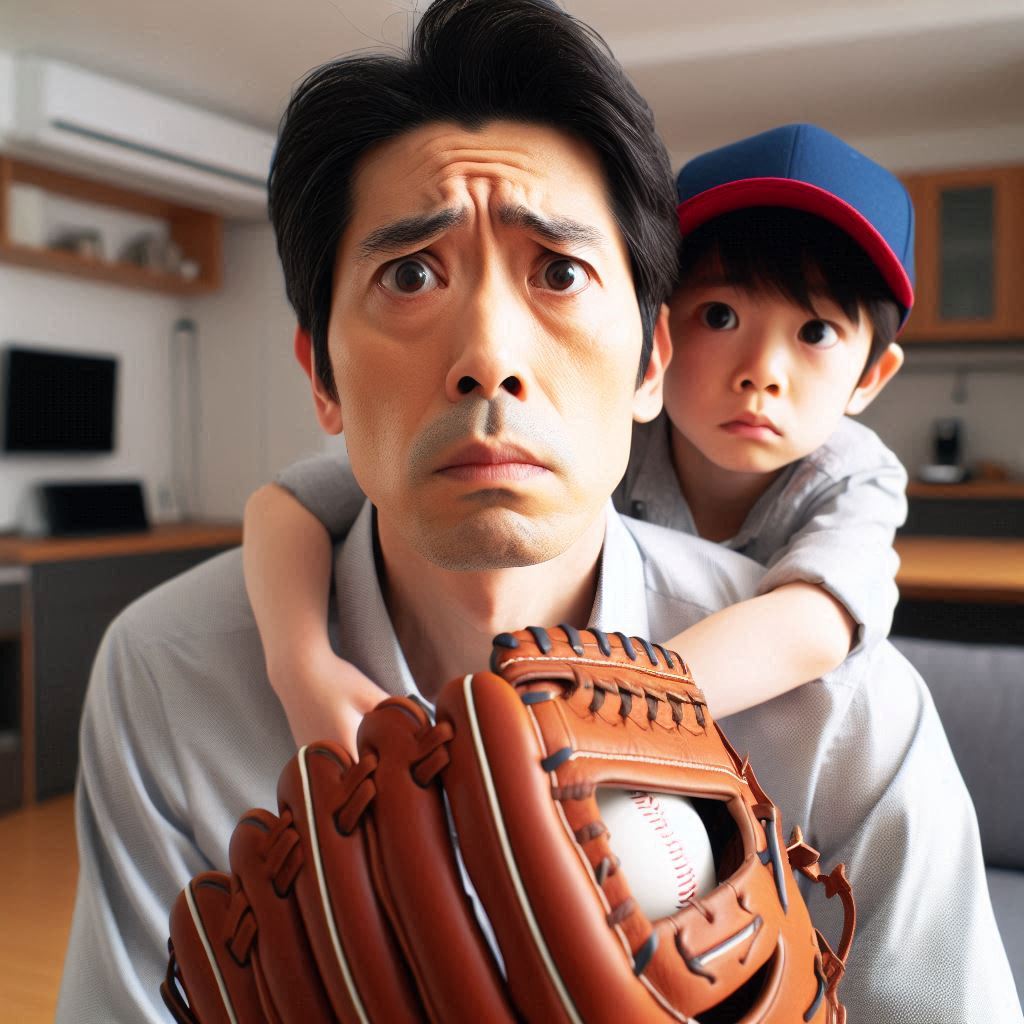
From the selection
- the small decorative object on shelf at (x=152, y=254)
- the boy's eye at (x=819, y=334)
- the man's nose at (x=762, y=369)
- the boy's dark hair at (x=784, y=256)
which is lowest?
the man's nose at (x=762, y=369)

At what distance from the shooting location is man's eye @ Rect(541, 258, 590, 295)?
2.89 ft

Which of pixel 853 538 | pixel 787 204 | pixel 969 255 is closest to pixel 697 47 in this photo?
pixel 969 255

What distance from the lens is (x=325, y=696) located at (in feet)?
3.08

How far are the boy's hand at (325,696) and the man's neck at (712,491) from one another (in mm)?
630

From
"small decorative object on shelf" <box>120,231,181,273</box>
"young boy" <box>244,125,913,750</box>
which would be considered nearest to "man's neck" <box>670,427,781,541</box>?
"young boy" <box>244,125,913,750</box>

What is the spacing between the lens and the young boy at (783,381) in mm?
1098

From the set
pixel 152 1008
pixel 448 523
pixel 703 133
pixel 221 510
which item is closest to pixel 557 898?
pixel 448 523

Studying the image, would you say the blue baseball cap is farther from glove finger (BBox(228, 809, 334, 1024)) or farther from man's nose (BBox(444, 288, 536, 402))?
glove finger (BBox(228, 809, 334, 1024))

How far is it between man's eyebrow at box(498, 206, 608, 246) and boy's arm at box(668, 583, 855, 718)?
38 cm

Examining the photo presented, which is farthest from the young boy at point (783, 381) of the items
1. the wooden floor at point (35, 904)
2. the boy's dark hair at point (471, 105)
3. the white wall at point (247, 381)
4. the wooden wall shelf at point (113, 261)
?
the white wall at point (247, 381)

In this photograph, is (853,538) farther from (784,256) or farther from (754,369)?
(784,256)

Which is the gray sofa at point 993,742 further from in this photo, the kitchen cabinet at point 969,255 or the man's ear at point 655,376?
the kitchen cabinet at point 969,255

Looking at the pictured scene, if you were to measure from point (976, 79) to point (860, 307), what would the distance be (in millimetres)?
4052

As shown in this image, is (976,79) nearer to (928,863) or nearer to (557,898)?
(928,863)
